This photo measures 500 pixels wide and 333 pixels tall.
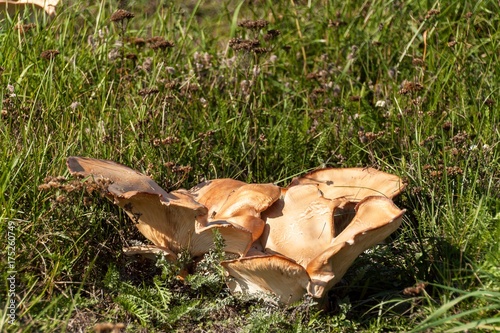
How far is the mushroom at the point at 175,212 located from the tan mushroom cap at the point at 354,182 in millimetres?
287

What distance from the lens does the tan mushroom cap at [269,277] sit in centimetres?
305

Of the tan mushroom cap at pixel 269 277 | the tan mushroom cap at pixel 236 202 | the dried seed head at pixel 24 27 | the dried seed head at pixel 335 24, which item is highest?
the dried seed head at pixel 24 27

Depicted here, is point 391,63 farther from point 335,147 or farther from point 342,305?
point 342,305

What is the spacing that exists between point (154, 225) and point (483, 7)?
3.10 metres

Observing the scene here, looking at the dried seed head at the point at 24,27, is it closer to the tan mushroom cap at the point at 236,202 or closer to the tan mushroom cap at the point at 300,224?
the tan mushroom cap at the point at 236,202

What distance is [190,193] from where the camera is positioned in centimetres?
365

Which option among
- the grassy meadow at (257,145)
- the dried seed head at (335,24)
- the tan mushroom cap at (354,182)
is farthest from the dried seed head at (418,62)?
the tan mushroom cap at (354,182)

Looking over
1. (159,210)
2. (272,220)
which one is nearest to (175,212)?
(159,210)

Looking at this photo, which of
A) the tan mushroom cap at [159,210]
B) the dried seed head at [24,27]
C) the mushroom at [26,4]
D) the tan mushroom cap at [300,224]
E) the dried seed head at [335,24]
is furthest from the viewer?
the dried seed head at [335,24]

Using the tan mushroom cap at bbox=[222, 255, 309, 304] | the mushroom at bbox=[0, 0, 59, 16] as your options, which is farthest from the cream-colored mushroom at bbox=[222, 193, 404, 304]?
the mushroom at bbox=[0, 0, 59, 16]

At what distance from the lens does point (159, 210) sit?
331 centimetres

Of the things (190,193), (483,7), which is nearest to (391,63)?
(483,7)

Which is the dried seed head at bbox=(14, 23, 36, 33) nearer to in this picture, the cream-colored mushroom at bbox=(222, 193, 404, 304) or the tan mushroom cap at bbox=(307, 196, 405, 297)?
the cream-colored mushroom at bbox=(222, 193, 404, 304)

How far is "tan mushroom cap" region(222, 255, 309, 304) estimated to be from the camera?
305 centimetres
